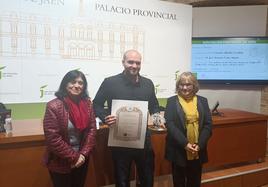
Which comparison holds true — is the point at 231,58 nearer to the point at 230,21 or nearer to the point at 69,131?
the point at 230,21

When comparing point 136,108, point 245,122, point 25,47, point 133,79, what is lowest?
point 245,122

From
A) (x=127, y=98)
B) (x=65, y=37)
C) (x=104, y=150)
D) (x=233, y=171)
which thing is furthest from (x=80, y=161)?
(x=233, y=171)

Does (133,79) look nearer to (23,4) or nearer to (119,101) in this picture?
(119,101)

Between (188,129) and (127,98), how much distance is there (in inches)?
20.6

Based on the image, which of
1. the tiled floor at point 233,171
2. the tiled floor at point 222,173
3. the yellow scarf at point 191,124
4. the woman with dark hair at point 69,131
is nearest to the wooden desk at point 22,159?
the woman with dark hair at point 69,131

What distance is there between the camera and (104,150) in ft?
9.18

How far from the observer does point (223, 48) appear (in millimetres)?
4523

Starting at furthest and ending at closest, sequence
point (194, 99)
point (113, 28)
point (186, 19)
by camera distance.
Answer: point (186, 19), point (113, 28), point (194, 99)

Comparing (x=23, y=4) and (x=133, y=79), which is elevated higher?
(x=23, y=4)

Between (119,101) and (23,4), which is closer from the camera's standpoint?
(119,101)

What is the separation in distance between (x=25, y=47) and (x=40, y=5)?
1.40 feet

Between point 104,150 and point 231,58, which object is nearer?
point 104,150

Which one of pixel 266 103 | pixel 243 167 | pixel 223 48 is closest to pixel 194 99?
pixel 243 167

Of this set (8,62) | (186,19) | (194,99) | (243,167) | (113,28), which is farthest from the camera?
(186,19)
